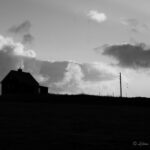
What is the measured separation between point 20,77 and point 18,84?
226 centimetres

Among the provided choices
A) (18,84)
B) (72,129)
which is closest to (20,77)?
(18,84)

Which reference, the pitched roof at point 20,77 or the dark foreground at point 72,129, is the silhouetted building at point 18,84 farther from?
the dark foreground at point 72,129

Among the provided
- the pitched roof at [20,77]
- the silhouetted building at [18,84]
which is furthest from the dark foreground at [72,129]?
the pitched roof at [20,77]

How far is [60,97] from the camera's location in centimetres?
6412

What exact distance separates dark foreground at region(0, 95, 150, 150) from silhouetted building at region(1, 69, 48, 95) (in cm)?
3957

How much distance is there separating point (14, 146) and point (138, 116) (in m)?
22.3

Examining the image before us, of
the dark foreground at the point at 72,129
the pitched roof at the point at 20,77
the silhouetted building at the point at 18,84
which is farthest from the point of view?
the pitched roof at the point at 20,77

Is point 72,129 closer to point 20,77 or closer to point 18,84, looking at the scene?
Answer: point 18,84

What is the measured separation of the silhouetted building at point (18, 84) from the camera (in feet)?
291

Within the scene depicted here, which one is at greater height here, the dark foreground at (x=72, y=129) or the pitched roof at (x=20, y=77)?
the pitched roof at (x=20, y=77)

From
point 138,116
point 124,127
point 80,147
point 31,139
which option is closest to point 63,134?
point 31,139

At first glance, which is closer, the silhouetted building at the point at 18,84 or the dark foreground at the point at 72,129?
the dark foreground at the point at 72,129

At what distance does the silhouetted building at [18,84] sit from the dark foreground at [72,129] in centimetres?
3957

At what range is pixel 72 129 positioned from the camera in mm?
33062
